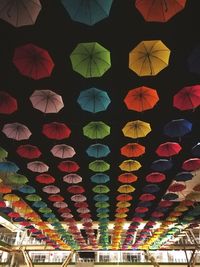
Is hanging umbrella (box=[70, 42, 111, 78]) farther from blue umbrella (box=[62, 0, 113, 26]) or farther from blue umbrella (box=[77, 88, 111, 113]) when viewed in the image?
blue umbrella (box=[77, 88, 111, 113])

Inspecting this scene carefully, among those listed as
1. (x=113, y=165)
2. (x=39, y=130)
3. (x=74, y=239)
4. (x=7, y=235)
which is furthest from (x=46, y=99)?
(x=7, y=235)

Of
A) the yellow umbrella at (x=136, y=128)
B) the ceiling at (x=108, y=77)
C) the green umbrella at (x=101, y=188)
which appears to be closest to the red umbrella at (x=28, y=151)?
the ceiling at (x=108, y=77)

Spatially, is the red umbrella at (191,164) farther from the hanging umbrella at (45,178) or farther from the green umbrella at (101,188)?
the hanging umbrella at (45,178)

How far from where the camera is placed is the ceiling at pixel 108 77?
5.18 m

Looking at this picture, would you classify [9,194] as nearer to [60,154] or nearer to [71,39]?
[60,154]

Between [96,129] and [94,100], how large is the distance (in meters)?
1.34

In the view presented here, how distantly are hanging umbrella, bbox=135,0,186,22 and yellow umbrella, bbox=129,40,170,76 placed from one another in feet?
2.43

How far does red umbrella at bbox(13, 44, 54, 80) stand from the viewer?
497 cm

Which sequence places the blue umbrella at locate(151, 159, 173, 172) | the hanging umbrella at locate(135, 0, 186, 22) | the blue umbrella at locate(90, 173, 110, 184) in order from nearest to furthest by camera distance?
1. the hanging umbrella at locate(135, 0, 186, 22)
2. the blue umbrella at locate(151, 159, 173, 172)
3. the blue umbrella at locate(90, 173, 110, 184)

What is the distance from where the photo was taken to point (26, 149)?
27.4ft

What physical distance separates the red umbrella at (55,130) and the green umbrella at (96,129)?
0.60 meters

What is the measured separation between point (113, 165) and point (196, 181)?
564cm

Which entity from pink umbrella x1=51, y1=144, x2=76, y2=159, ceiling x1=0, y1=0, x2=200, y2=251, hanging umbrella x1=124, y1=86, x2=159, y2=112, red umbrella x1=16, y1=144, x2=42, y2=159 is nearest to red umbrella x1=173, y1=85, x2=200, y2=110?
ceiling x1=0, y1=0, x2=200, y2=251

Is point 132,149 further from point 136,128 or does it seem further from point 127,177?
point 127,177
